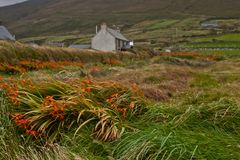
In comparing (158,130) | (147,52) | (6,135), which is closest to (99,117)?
(158,130)

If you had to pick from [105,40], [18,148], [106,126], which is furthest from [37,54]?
[105,40]

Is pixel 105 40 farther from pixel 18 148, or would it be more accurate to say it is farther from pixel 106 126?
pixel 18 148

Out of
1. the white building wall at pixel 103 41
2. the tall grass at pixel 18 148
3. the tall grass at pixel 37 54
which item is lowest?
the white building wall at pixel 103 41

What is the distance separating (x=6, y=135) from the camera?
19.6 feet

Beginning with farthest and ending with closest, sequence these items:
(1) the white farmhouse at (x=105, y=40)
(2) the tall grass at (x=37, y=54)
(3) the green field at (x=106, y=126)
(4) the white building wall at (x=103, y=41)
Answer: (4) the white building wall at (x=103, y=41), (1) the white farmhouse at (x=105, y=40), (2) the tall grass at (x=37, y=54), (3) the green field at (x=106, y=126)

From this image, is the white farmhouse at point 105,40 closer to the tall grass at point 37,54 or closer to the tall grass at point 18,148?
the tall grass at point 37,54

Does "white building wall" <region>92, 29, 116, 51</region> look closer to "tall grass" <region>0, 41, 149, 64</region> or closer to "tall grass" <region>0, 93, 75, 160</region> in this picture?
"tall grass" <region>0, 41, 149, 64</region>

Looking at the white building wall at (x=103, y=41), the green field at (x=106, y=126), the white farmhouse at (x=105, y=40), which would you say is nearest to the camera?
the green field at (x=106, y=126)

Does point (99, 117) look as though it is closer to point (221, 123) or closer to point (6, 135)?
point (6, 135)

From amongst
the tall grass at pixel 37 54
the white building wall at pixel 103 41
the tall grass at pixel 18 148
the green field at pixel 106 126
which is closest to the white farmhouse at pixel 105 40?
the white building wall at pixel 103 41

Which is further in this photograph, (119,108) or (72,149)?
(119,108)

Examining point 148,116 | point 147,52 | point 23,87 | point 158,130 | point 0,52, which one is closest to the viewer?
point 158,130

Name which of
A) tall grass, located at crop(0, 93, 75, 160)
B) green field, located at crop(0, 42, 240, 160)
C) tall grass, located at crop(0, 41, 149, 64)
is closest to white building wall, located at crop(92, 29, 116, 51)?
tall grass, located at crop(0, 41, 149, 64)

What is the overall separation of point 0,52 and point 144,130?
55.5 ft
